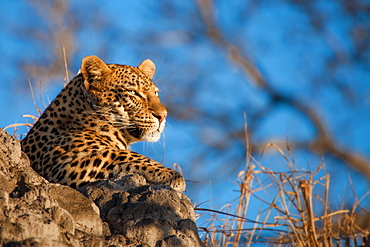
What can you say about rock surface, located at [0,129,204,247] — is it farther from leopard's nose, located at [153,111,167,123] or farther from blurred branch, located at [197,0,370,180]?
blurred branch, located at [197,0,370,180]

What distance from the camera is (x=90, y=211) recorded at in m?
3.84

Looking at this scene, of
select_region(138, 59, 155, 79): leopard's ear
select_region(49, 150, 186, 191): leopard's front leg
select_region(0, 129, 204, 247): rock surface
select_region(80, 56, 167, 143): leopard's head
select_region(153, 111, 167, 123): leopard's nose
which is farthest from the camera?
select_region(138, 59, 155, 79): leopard's ear

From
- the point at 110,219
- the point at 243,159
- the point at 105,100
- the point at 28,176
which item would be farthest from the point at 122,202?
the point at 243,159

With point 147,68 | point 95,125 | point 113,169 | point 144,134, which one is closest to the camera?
point 113,169

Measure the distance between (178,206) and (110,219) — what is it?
46 centimetres

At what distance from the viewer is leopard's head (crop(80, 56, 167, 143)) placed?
225 inches

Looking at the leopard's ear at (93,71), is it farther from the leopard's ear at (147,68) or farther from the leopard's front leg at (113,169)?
the leopard's front leg at (113,169)

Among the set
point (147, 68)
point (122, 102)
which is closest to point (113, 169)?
point (122, 102)

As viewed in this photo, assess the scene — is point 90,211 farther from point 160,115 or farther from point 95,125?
point 160,115

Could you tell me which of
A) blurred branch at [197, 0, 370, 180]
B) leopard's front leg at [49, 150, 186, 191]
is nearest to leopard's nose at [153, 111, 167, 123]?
leopard's front leg at [49, 150, 186, 191]

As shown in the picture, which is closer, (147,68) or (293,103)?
(147,68)

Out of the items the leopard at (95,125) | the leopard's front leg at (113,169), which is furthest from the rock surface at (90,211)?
the leopard at (95,125)

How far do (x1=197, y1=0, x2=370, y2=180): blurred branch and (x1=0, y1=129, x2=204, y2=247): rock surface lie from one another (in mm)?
12933

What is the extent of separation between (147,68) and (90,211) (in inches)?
121
